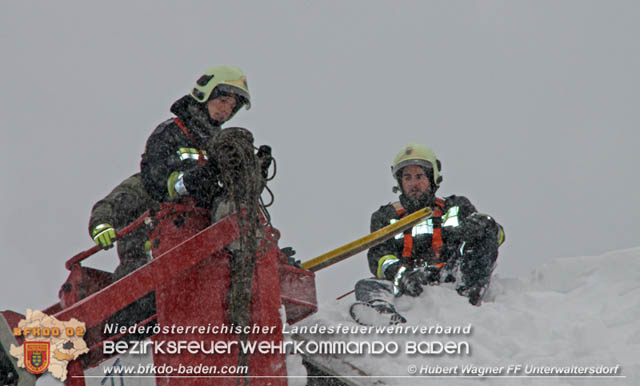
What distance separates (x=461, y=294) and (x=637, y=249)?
1.65 m

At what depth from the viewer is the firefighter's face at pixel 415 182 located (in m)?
7.00

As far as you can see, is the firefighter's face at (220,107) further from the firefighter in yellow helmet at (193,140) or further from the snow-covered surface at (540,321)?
the snow-covered surface at (540,321)

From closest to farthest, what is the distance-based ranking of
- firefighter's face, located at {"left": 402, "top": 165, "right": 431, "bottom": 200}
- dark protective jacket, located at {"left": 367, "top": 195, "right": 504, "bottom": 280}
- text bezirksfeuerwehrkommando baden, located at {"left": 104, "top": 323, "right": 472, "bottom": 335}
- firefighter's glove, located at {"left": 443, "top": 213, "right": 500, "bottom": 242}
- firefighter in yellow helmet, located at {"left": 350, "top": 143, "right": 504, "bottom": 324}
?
text bezirksfeuerwehrkommando baden, located at {"left": 104, "top": 323, "right": 472, "bottom": 335}, firefighter in yellow helmet, located at {"left": 350, "top": 143, "right": 504, "bottom": 324}, firefighter's glove, located at {"left": 443, "top": 213, "right": 500, "bottom": 242}, dark protective jacket, located at {"left": 367, "top": 195, "right": 504, "bottom": 280}, firefighter's face, located at {"left": 402, "top": 165, "right": 431, "bottom": 200}

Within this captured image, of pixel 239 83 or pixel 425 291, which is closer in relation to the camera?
pixel 239 83

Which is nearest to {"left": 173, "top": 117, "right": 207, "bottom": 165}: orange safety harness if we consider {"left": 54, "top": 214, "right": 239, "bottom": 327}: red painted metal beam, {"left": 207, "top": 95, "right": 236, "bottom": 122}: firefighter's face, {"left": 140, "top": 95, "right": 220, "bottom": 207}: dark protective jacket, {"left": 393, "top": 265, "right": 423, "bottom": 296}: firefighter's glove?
{"left": 140, "top": 95, "right": 220, "bottom": 207}: dark protective jacket

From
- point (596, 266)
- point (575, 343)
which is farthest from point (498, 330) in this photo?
point (596, 266)

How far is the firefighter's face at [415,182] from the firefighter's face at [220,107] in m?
2.23

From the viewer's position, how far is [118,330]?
4.79 m

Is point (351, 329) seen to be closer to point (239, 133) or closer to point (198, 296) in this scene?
point (198, 296)

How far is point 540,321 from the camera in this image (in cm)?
545

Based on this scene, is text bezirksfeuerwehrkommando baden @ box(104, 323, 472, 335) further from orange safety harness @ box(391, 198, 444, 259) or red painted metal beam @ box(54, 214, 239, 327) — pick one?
orange safety harness @ box(391, 198, 444, 259)

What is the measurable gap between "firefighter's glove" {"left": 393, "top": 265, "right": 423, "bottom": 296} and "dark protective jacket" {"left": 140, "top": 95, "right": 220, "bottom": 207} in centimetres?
211

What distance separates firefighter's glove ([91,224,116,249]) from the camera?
5109mm

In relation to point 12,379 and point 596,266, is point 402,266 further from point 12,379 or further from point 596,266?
point 12,379
